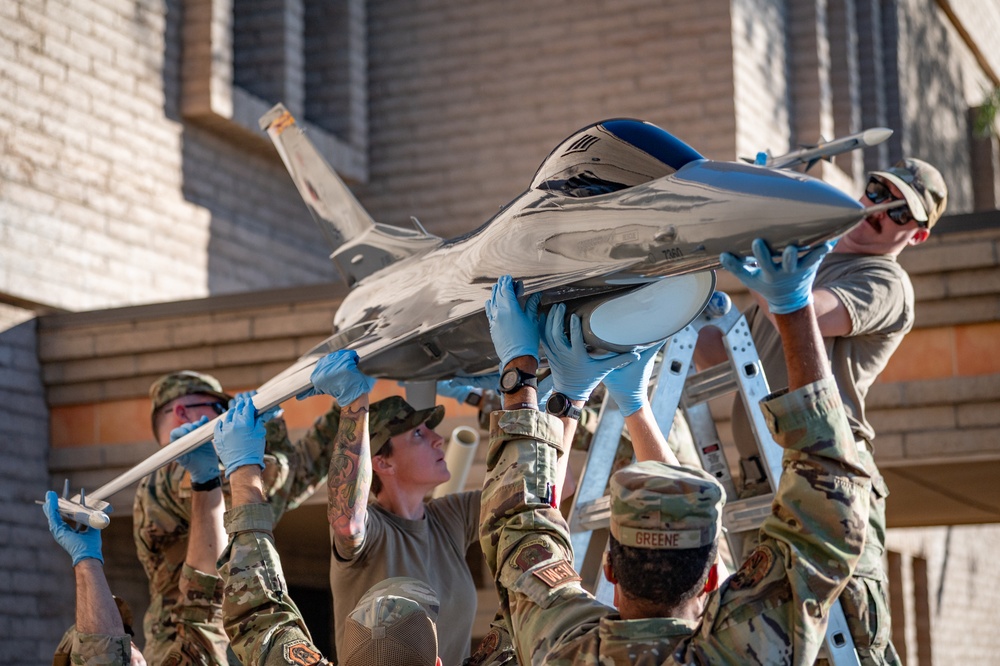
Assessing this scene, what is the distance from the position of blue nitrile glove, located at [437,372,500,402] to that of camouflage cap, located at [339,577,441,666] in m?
1.10

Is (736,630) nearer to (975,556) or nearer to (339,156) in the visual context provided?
(339,156)

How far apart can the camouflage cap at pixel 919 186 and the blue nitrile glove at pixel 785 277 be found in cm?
140

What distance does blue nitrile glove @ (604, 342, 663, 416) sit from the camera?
309cm

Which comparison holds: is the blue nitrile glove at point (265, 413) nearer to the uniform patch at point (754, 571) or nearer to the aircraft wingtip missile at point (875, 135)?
the uniform patch at point (754, 571)

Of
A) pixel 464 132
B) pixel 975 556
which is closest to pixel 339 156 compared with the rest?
pixel 464 132

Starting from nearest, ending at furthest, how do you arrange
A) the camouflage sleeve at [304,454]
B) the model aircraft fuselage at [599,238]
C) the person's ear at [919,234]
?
the model aircraft fuselage at [599,238], the person's ear at [919,234], the camouflage sleeve at [304,454]

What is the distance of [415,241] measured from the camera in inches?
143

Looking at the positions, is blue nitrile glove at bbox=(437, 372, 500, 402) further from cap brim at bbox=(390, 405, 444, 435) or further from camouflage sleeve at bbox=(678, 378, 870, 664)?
camouflage sleeve at bbox=(678, 378, 870, 664)

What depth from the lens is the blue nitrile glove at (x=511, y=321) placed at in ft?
8.80

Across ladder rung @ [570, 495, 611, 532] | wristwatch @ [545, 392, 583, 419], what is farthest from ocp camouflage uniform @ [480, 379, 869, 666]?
ladder rung @ [570, 495, 611, 532]

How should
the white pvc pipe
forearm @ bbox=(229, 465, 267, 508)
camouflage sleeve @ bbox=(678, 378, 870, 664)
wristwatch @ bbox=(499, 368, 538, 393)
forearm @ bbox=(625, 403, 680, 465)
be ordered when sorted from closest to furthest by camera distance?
camouflage sleeve @ bbox=(678, 378, 870, 664), wristwatch @ bbox=(499, 368, 538, 393), forearm @ bbox=(625, 403, 680, 465), forearm @ bbox=(229, 465, 267, 508), the white pvc pipe

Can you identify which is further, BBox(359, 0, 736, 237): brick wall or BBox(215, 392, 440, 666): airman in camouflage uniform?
BBox(359, 0, 736, 237): brick wall

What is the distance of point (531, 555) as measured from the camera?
2246mm

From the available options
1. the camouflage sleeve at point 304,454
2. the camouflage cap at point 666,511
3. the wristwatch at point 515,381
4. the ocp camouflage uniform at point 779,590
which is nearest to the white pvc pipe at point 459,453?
the camouflage sleeve at point 304,454
